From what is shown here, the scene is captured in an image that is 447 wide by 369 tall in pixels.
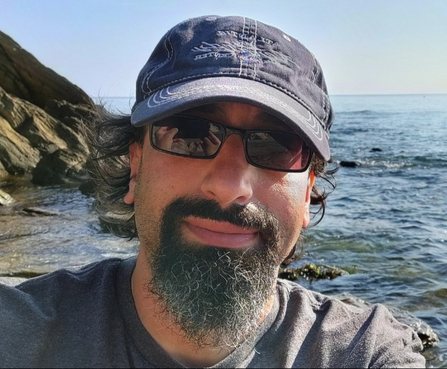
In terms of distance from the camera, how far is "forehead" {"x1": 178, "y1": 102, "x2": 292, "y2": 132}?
6.95ft

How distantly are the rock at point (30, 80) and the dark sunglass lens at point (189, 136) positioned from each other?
A: 65.5ft

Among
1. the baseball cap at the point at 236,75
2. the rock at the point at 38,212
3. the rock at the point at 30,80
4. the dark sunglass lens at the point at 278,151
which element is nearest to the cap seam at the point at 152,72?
the baseball cap at the point at 236,75

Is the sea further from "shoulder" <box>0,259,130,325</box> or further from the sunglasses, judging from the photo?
"shoulder" <box>0,259,130,325</box>

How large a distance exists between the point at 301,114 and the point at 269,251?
543mm

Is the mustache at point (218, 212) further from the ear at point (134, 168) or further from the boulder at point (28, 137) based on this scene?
the boulder at point (28, 137)

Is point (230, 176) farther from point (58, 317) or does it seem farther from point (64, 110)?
point (64, 110)

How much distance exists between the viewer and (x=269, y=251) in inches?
81.9

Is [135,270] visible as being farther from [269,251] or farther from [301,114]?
[301,114]

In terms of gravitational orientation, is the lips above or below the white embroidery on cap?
→ below

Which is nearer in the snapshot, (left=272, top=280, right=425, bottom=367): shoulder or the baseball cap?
(left=272, top=280, right=425, bottom=367): shoulder

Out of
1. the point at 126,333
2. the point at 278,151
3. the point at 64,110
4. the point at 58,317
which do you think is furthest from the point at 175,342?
the point at 64,110

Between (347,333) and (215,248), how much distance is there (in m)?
0.58

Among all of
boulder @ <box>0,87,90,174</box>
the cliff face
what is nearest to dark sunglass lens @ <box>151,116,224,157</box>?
the cliff face

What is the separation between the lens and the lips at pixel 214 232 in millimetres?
1966
